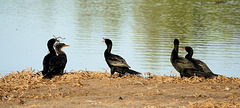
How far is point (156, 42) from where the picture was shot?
2502cm

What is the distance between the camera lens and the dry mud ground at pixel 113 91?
370 inches

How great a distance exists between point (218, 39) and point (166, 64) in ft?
30.9

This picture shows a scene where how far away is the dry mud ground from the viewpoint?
30.8 feet

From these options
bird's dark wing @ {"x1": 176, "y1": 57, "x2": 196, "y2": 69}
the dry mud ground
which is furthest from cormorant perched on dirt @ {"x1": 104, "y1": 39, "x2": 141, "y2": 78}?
bird's dark wing @ {"x1": 176, "y1": 57, "x2": 196, "y2": 69}

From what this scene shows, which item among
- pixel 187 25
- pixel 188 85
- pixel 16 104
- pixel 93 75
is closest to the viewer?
pixel 16 104

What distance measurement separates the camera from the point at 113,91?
1068cm

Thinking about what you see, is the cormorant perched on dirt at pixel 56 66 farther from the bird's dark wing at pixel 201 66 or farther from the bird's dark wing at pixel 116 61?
the bird's dark wing at pixel 201 66

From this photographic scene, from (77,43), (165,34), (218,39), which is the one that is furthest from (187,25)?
(77,43)

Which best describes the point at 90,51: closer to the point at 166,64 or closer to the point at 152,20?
the point at 166,64

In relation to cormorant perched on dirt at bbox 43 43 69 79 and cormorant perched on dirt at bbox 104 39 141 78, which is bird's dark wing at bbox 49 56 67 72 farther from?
cormorant perched on dirt at bbox 104 39 141 78

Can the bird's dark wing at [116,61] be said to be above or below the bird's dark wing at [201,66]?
above

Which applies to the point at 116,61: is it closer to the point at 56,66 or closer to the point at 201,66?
the point at 56,66

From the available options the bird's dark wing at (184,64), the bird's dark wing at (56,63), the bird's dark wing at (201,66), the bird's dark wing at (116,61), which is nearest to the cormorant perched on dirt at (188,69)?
the bird's dark wing at (184,64)

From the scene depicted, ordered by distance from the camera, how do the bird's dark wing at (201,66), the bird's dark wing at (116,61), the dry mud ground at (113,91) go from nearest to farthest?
1. the dry mud ground at (113,91)
2. the bird's dark wing at (116,61)
3. the bird's dark wing at (201,66)
